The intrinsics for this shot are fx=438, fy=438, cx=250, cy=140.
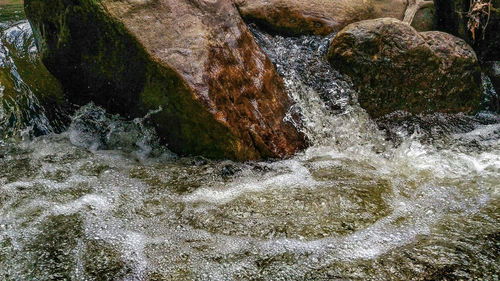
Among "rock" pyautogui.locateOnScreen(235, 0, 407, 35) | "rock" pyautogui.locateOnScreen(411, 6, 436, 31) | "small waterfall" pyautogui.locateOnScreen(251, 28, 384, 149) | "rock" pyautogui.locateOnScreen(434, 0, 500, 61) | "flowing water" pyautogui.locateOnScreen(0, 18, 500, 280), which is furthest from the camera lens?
"rock" pyautogui.locateOnScreen(411, 6, 436, 31)

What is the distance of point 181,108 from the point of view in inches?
139

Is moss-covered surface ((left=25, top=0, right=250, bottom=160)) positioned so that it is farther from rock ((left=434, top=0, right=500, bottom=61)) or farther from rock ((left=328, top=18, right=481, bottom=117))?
rock ((left=434, top=0, right=500, bottom=61))

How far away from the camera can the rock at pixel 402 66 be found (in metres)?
4.45

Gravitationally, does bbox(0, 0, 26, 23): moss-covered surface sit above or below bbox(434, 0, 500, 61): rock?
above

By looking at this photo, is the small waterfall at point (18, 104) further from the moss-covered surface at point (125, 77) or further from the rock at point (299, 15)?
the rock at point (299, 15)

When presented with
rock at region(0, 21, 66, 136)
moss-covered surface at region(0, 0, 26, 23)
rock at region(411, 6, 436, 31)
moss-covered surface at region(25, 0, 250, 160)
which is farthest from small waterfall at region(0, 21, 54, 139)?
rock at region(411, 6, 436, 31)

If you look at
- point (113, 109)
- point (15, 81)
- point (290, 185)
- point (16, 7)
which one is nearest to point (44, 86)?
point (15, 81)

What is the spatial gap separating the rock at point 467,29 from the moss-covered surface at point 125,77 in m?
3.07

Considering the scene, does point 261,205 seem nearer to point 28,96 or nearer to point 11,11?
point 28,96

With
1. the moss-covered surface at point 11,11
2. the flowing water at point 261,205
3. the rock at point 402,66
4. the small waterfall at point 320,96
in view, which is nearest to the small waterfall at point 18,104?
the flowing water at point 261,205

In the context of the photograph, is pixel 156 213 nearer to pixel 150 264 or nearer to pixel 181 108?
pixel 150 264

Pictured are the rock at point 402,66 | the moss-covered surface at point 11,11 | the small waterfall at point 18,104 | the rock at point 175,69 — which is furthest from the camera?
the moss-covered surface at point 11,11

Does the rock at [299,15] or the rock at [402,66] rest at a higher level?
the rock at [299,15]

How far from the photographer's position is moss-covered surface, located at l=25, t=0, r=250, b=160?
3.51 metres
